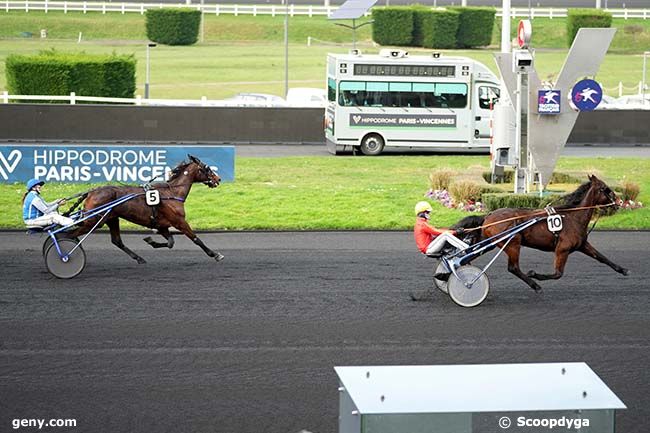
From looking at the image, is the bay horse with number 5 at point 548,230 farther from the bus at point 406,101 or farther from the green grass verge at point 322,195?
the bus at point 406,101

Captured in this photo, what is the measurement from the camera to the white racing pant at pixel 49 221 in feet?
49.4

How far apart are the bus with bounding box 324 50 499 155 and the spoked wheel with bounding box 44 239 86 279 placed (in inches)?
662

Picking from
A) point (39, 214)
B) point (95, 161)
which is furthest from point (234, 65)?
point (39, 214)

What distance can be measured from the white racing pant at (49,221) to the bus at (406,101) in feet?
55.6

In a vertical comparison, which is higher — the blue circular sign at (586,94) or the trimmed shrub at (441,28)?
the trimmed shrub at (441,28)

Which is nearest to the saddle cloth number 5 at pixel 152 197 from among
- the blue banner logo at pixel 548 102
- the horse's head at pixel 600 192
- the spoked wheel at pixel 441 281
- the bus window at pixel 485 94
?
the spoked wheel at pixel 441 281

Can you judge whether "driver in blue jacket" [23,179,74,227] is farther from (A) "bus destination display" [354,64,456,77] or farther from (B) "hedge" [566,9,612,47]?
(B) "hedge" [566,9,612,47]

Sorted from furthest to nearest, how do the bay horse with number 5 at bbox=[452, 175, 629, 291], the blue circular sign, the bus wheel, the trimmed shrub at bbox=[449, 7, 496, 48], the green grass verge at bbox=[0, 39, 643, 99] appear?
1. the trimmed shrub at bbox=[449, 7, 496, 48]
2. the green grass verge at bbox=[0, 39, 643, 99]
3. the bus wheel
4. the blue circular sign
5. the bay horse with number 5 at bbox=[452, 175, 629, 291]

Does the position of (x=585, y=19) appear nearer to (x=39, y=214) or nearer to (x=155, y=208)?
(x=155, y=208)

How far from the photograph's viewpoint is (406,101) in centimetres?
3188

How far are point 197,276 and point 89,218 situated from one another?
162 centimetres

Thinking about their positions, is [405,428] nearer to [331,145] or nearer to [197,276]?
[197,276]

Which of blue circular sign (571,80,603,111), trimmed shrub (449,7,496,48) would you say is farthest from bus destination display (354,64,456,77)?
trimmed shrub (449,7,496,48)

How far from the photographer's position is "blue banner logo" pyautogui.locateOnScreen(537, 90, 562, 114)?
20.7 metres
